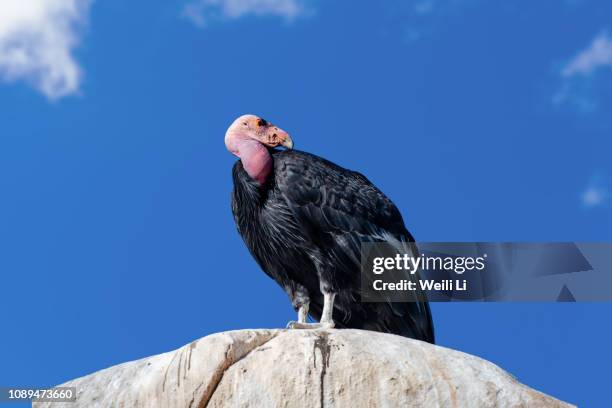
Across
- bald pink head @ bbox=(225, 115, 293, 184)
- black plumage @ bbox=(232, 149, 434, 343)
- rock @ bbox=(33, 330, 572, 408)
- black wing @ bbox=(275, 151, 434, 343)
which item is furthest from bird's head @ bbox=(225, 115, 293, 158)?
rock @ bbox=(33, 330, 572, 408)

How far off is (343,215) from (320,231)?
35 centimetres

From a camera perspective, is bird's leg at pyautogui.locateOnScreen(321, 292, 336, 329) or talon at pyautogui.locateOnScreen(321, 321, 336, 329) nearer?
talon at pyautogui.locateOnScreen(321, 321, 336, 329)

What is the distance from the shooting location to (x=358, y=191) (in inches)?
520

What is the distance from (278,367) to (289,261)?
2317mm

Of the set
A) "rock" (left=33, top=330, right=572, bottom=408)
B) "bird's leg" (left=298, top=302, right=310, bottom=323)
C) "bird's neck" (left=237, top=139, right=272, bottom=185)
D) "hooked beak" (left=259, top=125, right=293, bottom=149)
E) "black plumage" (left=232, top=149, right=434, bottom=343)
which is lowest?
"rock" (left=33, top=330, right=572, bottom=408)

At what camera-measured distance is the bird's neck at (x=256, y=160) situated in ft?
42.7

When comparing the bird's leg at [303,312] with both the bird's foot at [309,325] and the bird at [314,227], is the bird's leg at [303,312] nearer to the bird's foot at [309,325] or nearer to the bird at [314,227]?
the bird at [314,227]

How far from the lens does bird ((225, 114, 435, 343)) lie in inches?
501

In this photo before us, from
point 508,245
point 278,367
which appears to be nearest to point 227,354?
point 278,367

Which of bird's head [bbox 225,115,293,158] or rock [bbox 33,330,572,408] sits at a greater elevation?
bird's head [bbox 225,115,293,158]

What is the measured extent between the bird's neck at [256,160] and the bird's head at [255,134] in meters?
0.21

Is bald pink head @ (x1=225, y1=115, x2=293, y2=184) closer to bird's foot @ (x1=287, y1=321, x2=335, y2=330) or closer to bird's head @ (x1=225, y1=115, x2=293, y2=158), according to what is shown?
bird's head @ (x1=225, y1=115, x2=293, y2=158)

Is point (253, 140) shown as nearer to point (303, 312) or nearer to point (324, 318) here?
point (303, 312)

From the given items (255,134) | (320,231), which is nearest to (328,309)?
(320,231)
